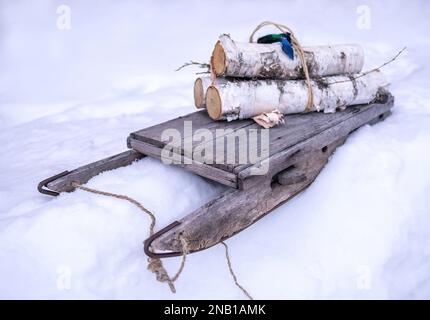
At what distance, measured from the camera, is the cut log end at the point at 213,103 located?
279 cm

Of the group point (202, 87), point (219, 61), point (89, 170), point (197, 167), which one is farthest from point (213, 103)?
point (89, 170)

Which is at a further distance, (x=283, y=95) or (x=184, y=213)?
(x=283, y=95)

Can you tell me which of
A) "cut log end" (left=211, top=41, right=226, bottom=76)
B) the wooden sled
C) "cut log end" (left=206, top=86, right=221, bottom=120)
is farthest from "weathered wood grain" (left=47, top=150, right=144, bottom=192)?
"cut log end" (left=211, top=41, right=226, bottom=76)

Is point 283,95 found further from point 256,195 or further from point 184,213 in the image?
point 184,213

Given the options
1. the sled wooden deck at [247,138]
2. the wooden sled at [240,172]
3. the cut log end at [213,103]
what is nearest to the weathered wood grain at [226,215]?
the wooden sled at [240,172]

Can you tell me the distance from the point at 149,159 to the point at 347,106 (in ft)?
5.87

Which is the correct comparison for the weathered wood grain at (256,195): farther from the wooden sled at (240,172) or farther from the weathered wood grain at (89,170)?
the weathered wood grain at (89,170)

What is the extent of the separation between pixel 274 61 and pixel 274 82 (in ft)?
0.54

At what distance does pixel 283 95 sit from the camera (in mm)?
2979

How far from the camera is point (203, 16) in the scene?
295 inches

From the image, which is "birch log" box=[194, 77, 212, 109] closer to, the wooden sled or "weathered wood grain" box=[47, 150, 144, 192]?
the wooden sled

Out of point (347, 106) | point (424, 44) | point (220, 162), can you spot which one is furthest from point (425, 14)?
point (220, 162)

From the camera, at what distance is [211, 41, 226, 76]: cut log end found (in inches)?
110

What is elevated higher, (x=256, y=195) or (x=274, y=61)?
(x=274, y=61)
